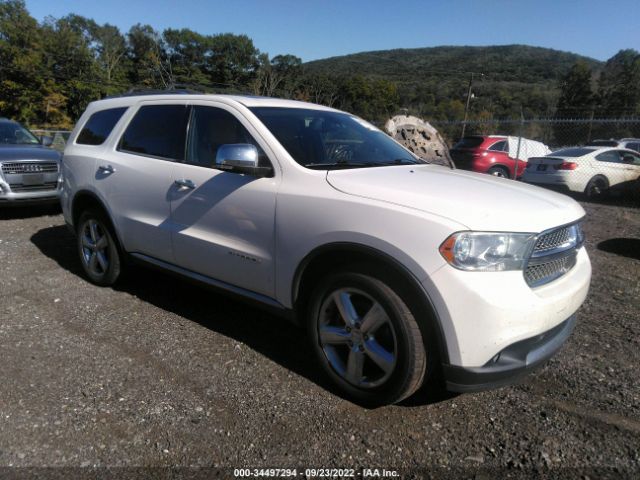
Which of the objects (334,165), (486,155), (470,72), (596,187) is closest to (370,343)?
(334,165)

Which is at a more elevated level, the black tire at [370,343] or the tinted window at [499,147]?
the tinted window at [499,147]

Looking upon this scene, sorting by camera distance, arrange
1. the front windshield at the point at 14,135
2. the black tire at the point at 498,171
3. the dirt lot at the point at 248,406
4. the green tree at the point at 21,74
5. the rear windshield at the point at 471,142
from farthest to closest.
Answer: the green tree at the point at 21,74 < the rear windshield at the point at 471,142 < the black tire at the point at 498,171 < the front windshield at the point at 14,135 < the dirt lot at the point at 248,406

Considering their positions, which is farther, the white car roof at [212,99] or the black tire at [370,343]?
the white car roof at [212,99]

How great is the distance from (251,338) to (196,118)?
1745 mm

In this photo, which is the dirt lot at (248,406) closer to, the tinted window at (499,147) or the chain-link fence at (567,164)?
the chain-link fence at (567,164)

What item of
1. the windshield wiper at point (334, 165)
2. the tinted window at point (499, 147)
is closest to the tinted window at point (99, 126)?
the windshield wiper at point (334, 165)

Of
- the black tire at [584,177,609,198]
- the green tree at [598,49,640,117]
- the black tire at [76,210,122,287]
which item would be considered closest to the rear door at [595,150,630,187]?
the black tire at [584,177,609,198]

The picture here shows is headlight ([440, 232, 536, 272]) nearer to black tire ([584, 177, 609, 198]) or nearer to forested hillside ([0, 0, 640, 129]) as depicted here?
black tire ([584, 177, 609, 198])

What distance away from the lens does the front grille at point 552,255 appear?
245 cm

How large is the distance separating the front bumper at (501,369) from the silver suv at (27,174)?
6.46 m

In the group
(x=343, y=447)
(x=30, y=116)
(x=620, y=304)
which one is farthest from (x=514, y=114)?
(x=30, y=116)

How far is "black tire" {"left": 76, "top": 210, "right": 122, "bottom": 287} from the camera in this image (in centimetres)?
435

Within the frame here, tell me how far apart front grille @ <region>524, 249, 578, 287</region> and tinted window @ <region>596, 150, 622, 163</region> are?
1065cm

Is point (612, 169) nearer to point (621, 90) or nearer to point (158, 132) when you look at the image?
point (158, 132)
